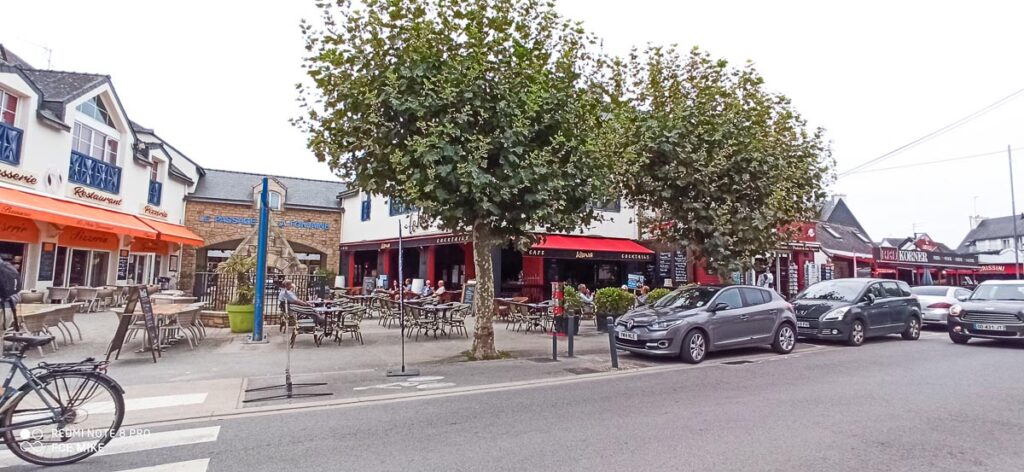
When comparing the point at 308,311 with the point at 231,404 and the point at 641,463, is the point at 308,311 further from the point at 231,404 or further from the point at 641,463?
the point at 641,463

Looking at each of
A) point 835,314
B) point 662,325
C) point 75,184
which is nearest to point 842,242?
point 835,314

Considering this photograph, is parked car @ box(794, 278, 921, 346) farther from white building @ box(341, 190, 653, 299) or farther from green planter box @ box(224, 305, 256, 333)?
green planter box @ box(224, 305, 256, 333)

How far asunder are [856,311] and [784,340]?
259cm

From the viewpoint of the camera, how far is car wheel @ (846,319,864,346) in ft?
40.3

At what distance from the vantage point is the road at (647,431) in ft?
14.6

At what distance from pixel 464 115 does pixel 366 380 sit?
4.40 meters

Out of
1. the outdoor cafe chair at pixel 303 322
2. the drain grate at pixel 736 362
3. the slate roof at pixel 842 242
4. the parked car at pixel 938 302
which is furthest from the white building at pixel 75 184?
the slate roof at pixel 842 242

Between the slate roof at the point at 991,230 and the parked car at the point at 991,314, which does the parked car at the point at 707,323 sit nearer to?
the parked car at the point at 991,314

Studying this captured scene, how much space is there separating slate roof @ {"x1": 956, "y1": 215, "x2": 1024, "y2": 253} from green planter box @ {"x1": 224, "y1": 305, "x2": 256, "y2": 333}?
65053 mm

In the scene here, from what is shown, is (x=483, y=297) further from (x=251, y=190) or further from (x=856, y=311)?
(x=251, y=190)

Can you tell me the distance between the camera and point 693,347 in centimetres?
988

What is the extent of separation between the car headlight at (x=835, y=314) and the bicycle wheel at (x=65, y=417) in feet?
44.0

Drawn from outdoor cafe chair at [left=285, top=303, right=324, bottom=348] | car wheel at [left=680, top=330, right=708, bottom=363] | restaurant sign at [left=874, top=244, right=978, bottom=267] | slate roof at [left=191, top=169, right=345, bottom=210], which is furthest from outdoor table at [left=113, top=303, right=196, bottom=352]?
restaurant sign at [left=874, top=244, right=978, bottom=267]

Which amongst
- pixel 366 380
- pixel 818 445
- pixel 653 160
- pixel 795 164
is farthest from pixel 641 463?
pixel 795 164
